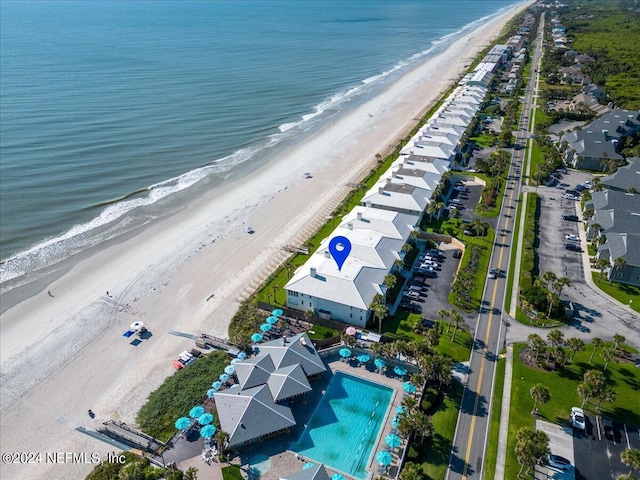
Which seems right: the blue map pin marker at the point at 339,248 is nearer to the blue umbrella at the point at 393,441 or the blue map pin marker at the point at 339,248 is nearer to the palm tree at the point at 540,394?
the blue umbrella at the point at 393,441

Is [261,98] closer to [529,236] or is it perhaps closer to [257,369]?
[529,236]

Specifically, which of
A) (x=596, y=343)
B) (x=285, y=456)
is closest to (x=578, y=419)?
(x=596, y=343)

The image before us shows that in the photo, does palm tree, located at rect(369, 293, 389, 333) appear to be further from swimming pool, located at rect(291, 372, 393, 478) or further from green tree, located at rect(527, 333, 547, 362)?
green tree, located at rect(527, 333, 547, 362)

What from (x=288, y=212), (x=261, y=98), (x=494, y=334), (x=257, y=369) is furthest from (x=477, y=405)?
(x=261, y=98)

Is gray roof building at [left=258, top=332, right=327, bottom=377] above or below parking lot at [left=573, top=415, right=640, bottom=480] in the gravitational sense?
above

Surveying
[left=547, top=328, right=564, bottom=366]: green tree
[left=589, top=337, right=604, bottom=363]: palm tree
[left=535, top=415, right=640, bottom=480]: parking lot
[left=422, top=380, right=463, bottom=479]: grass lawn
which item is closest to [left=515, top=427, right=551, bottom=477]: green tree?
[left=535, top=415, right=640, bottom=480]: parking lot

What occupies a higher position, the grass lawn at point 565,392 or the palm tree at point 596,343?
the palm tree at point 596,343

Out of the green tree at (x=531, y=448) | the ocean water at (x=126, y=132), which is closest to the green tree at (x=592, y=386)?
the green tree at (x=531, y=448)
